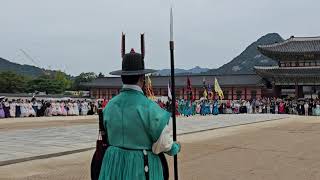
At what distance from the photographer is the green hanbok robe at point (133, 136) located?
3.64 metres

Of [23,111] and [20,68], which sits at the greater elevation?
[20,68]

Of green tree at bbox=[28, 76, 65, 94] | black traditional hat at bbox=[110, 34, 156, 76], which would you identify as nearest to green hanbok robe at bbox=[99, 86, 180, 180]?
black traditional hat at bbox=[110, 34, 156, 76]

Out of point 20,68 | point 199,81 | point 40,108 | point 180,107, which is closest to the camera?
point 40,108

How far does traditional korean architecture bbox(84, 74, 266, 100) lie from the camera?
55.7m

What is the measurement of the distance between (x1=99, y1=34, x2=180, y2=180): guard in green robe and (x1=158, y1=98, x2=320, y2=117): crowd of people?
37.5 m

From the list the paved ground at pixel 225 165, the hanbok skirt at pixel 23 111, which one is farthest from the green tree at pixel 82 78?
the paved ground at pixel 225 165

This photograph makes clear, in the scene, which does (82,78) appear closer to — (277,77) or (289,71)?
(277,77)

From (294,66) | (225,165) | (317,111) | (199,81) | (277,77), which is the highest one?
(294,66)

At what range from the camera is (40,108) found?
35.8 meters

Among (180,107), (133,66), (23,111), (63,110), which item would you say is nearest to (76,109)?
(63,110)

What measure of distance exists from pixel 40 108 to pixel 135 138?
33.5 metres

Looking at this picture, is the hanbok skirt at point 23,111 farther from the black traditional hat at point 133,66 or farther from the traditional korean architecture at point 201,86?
the black traditional hat at point 133,66

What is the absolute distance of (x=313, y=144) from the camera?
1473 cm

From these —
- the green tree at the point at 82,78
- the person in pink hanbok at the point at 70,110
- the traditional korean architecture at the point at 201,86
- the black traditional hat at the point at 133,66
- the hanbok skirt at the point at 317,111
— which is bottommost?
the hanbok skirt at the point at 317,111
